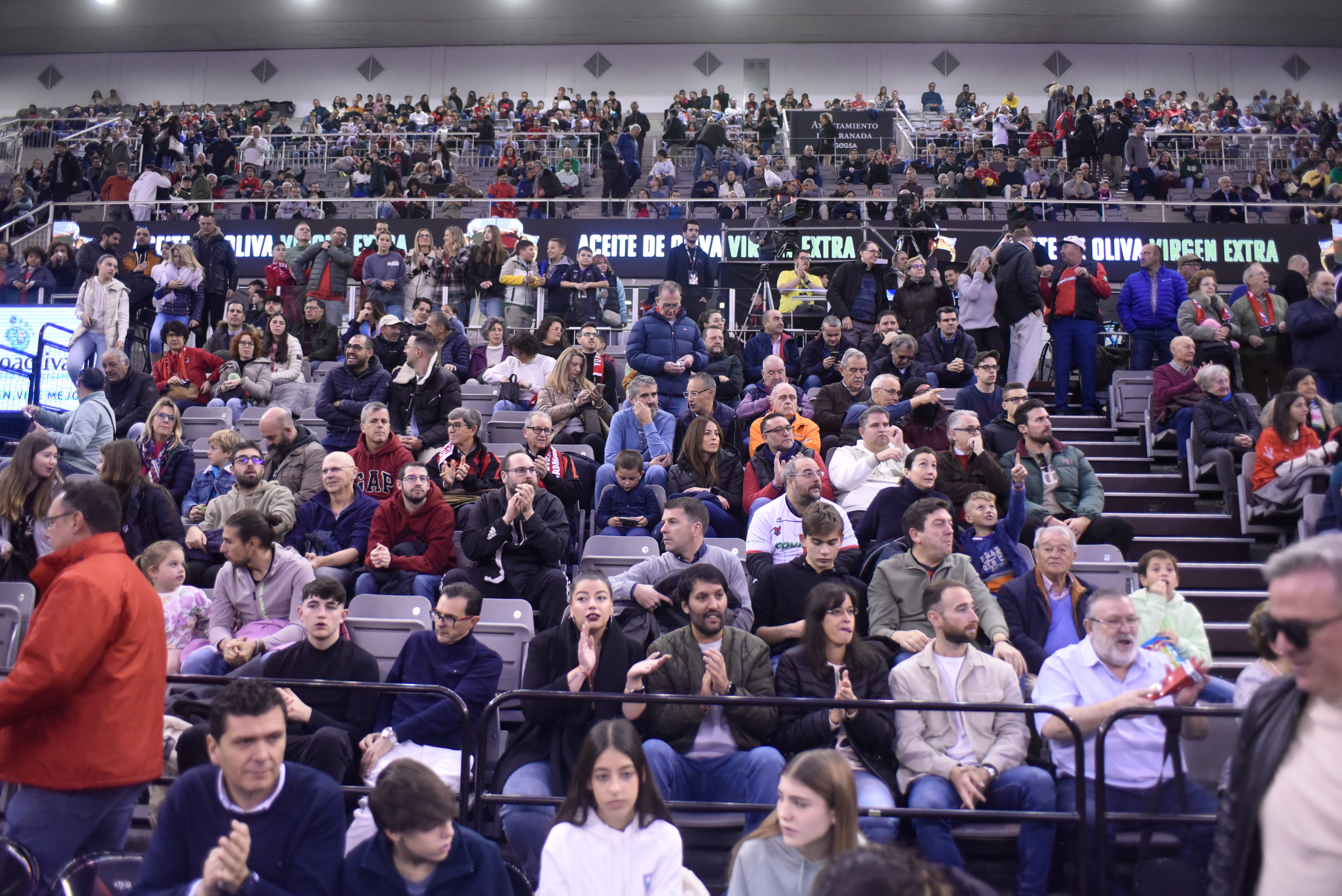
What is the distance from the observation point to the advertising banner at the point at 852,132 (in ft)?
64.0

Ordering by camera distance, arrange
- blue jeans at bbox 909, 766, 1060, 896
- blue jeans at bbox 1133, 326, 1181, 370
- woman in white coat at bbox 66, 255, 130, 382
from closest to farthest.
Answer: blue jeans at bbox 909, 766, 1060, 896, blue jeans at bbox 1133, 326, 1181, 370, woman in white coat at bbox 66, 255, 130, 382

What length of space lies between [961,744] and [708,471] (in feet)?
9.63

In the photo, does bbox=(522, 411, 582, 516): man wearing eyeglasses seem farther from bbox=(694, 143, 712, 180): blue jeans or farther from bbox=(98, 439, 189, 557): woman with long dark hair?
bbox=(694, 143, 712, 180): blue jeans

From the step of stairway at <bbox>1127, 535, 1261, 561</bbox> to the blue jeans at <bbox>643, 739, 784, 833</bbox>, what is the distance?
12.6ft

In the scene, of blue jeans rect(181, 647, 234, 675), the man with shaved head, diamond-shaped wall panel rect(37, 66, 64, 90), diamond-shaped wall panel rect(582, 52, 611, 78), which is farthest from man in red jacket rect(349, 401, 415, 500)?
diamond-shaped wall panel rect(37, 66, 64, 90)

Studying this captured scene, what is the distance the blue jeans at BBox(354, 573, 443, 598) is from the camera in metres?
5.27

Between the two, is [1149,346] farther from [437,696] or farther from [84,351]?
[84,351]

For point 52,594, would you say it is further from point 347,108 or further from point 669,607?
point 347,108

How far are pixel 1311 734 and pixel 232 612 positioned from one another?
4367 mm

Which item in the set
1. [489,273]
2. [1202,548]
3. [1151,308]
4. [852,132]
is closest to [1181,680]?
[1202,548]

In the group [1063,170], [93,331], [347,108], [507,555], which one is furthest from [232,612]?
[347,108]

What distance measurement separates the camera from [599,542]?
18.6 ft

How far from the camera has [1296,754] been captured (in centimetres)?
212

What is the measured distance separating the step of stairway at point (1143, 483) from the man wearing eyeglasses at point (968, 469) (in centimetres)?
191
